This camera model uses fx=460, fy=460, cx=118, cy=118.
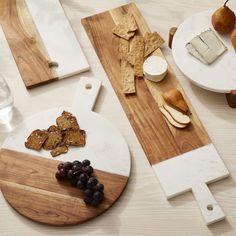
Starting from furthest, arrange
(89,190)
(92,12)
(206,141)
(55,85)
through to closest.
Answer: (92,12) → (55,85) → (206,141) → (89,190)

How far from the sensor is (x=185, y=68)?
1.08 metres

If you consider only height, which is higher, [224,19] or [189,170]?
[224,19]

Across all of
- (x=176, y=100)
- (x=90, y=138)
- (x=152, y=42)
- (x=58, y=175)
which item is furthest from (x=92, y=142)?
(x=152, y=42)

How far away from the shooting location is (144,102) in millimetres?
A: 1077

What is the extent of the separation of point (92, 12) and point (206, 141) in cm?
50

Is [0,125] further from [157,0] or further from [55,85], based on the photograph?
[157,0]

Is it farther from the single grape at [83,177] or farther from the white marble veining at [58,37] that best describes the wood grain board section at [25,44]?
the single grape at [83,177]

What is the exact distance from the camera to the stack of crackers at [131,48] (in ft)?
3.65

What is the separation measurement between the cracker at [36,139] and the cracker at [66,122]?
0.12 feet

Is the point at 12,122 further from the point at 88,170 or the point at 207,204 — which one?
the point at 207,204

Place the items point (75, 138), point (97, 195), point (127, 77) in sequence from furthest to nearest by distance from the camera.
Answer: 1. point (127, 77)
2. point (75, 138)
3. point (97, 195)

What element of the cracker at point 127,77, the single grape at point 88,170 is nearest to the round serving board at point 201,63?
the cracker at point 127,77

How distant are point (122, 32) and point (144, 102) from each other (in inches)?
8.7

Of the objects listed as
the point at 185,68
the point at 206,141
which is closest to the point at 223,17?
the point at 185,68
